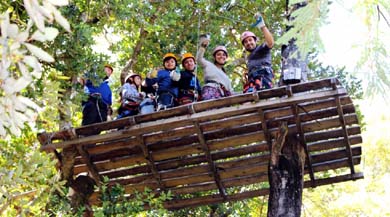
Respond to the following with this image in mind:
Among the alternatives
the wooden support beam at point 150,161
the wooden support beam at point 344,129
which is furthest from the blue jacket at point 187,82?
the wooden support beam at point 344,129

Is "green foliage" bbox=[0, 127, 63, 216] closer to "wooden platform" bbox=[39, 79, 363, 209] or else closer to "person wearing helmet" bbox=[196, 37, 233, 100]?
"wooden platform" bbox=[39, 79, 363, 209]

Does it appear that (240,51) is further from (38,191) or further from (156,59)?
(38,191)

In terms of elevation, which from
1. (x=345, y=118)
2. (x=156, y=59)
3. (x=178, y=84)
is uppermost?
(x=156, y=59)

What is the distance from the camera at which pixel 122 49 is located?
662cm

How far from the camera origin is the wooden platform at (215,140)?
4.24 metres

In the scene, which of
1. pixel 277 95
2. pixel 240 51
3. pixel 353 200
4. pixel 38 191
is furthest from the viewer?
pixel 353 200

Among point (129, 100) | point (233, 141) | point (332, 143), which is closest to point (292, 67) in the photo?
point (332, 143)

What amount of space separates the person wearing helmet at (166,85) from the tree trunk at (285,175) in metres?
1.00

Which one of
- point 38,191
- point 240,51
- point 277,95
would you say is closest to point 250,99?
point 277,95

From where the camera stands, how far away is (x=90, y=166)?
503 centimetres

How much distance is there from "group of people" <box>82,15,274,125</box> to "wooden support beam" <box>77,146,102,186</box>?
39cm

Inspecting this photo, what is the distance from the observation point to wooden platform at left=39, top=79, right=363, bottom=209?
424cm

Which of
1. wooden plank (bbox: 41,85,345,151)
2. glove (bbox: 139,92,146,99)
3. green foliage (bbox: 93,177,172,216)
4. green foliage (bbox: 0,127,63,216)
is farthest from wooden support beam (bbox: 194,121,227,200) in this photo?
green foliage (bbox: 0,127,63,216)

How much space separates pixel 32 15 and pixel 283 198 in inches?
138
